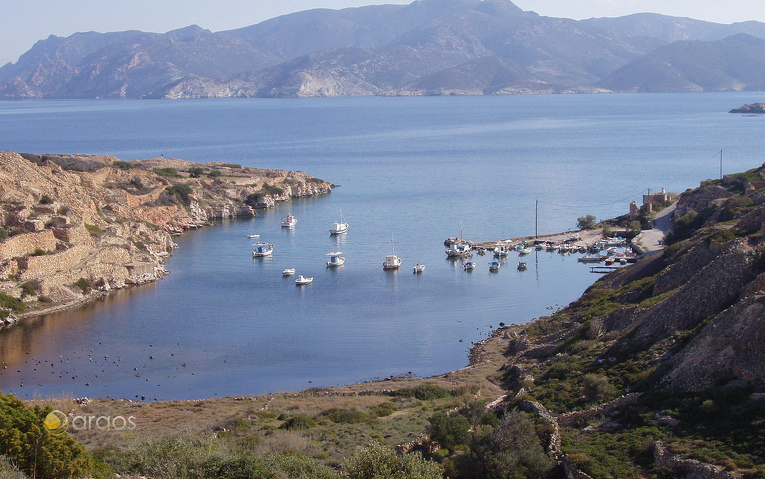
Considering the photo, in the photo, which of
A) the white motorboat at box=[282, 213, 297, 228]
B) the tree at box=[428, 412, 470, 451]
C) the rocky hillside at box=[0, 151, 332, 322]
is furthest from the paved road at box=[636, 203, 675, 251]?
the tree at box=[428, 412, 470, 451]

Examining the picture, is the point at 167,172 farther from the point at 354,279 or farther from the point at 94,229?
the point at 354,279

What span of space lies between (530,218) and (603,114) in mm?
141344

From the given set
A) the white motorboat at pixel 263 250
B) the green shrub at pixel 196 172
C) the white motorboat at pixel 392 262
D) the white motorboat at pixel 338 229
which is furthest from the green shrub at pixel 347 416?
the green shrub at pixel 196 172

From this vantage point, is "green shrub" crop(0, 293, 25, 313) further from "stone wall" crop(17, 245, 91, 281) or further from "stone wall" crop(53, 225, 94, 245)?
"stone wall" crop(53, 225, 94, 245)

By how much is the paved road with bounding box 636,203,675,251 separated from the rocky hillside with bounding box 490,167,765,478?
71.4 feet

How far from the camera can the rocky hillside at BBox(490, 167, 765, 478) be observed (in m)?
14.5

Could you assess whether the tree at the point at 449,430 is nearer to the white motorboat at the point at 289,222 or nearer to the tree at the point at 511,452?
the tree at the point at 511,452

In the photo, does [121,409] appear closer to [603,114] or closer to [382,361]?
[382,361]

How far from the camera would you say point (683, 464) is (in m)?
13.9

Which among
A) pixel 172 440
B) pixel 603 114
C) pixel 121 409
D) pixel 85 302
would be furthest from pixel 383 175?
pixel 603 114

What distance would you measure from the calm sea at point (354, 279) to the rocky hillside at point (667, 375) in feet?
26.3

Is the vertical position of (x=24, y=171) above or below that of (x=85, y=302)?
above

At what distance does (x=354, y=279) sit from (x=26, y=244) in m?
19.0

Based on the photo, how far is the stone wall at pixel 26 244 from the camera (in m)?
40.0
